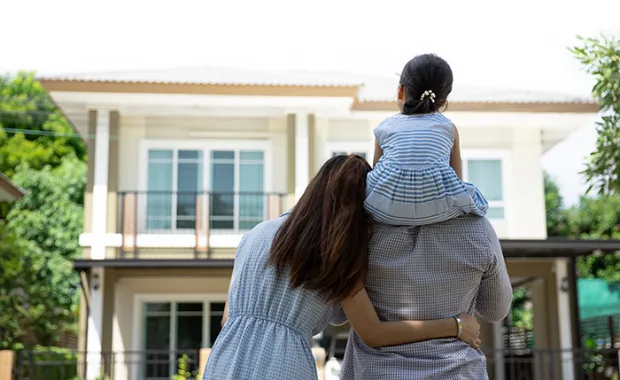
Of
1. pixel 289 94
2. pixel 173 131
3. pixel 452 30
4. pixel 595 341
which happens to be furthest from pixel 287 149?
pixel 595 341

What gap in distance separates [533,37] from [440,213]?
9.94 meters

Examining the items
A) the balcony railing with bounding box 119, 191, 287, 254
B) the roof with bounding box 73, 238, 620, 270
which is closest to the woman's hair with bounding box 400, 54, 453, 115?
the roof with bounding box 73, 238, 620, 270

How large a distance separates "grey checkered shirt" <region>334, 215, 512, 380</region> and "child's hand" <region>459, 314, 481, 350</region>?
0.02 metres

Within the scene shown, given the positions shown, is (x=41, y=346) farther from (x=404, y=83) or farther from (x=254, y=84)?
(x=404, y=83)

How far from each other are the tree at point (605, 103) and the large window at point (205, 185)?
29.2ft

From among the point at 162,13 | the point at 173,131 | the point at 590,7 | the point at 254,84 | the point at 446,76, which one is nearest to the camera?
A: the point at 446,76

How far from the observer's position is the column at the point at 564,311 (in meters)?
15.0

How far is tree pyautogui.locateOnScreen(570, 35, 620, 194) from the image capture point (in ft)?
21.8

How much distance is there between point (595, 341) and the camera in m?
16.1

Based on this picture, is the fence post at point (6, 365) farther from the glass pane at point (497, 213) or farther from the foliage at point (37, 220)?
the glass pane at point (497, 213)

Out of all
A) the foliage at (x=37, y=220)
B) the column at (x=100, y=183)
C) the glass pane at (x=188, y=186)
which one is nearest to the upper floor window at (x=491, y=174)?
the glass pane at (x=188, y=186)

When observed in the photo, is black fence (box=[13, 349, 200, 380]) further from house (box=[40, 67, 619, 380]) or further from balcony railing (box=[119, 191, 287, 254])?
balcony railing (box=[119, 191, 287, 254])

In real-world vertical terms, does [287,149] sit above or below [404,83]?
above

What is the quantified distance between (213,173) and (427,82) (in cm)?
1354
